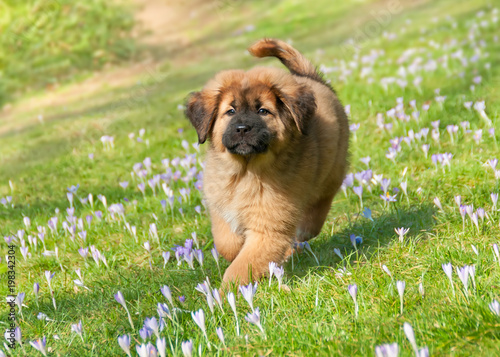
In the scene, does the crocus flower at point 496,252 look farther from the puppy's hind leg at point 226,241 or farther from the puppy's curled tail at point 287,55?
the puppy's curled tail at point 287,55

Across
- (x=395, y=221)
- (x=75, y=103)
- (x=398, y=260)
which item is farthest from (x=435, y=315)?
(x=75, y=103)

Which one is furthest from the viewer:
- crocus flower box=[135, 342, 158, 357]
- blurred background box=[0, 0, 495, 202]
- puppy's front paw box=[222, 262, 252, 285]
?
blurred background box=[0, 0, 495, 202]

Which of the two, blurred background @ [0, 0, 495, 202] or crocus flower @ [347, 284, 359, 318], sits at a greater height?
blurred background @ [0, 0, 495, 202]

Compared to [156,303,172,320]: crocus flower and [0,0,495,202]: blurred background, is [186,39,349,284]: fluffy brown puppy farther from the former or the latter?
[0,0,495,202]: blurred background

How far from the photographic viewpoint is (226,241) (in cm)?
374

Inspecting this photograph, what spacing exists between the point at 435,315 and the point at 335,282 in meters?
0.68

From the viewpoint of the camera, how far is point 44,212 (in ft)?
16.7

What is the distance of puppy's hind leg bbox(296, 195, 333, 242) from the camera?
422cm

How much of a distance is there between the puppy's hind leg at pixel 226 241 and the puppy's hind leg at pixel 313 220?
0.61 m

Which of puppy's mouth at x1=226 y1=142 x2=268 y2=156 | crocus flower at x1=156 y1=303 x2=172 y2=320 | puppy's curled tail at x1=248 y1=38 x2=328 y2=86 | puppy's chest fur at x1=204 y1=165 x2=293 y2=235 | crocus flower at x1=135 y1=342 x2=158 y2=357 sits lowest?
crocus flower at x1=156 y1=303 x2=172 y2=320

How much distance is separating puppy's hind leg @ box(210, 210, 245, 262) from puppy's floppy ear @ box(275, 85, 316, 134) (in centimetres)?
80

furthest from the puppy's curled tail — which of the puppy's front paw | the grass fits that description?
the puppy's front paw

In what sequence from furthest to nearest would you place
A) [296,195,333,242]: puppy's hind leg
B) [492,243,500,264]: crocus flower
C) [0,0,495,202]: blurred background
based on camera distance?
[0,0,495,202]: blurred background → [296,195,333,242]: puppy's hind leg → [492,243,500,264]: crocus flower

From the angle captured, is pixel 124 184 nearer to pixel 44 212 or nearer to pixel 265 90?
pixel 44 212
